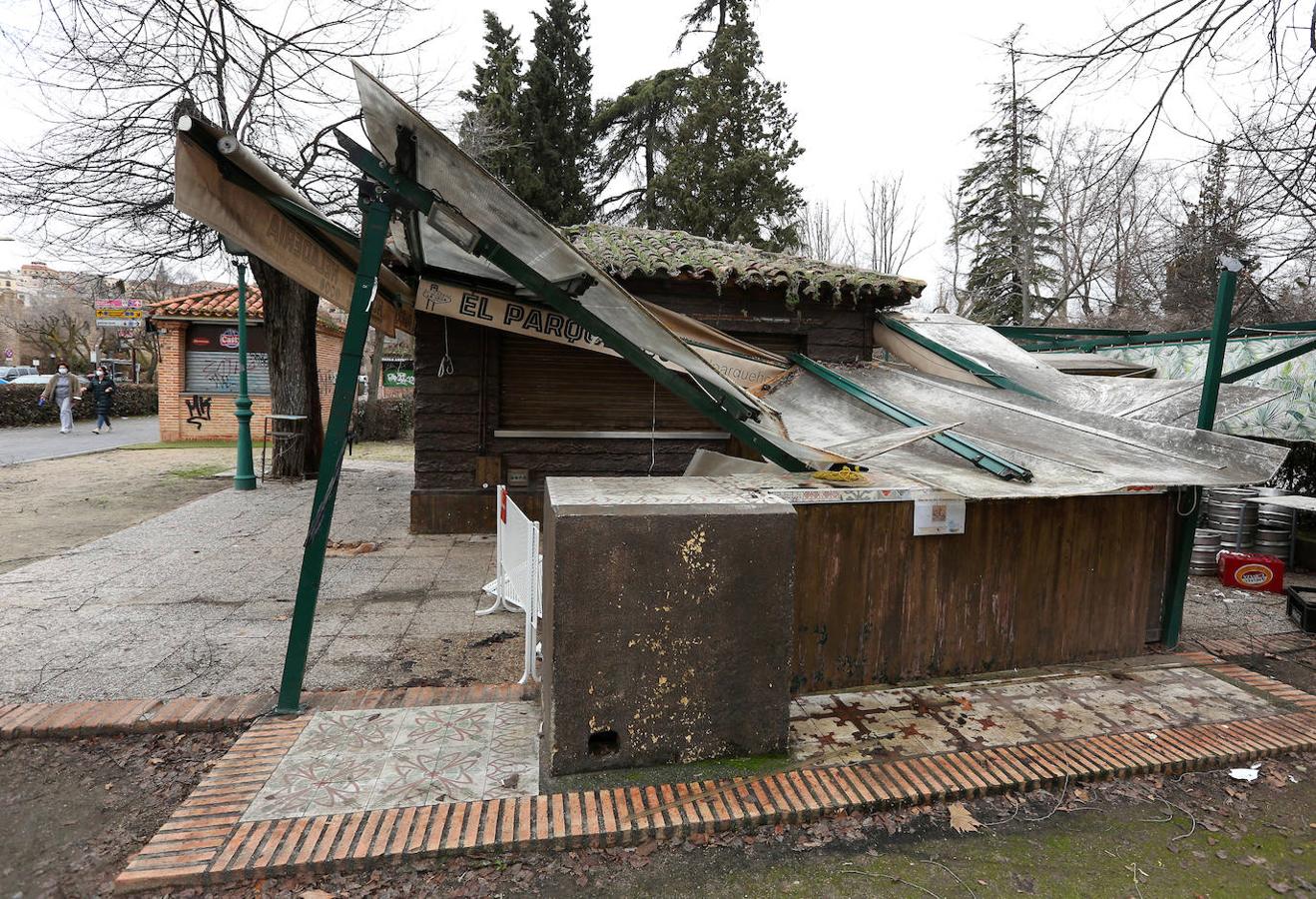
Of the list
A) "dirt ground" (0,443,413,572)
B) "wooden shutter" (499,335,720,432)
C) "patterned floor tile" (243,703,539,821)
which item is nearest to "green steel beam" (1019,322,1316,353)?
"wooden shutter" (499,335,720,432)

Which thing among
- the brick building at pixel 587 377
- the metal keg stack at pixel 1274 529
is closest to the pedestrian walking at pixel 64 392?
the brick building at pixel 587 377

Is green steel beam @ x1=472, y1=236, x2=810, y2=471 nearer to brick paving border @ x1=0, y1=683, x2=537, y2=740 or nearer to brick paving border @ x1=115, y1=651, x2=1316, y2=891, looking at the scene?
brick paving border @ x1=115, y1=651, x2=1316, y2=891

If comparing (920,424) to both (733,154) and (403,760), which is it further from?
(733,154)

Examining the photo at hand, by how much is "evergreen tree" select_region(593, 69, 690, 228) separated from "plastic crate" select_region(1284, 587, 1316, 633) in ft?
65.3

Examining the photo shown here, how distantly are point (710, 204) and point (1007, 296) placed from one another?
519 inches

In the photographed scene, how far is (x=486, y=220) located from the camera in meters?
3.57

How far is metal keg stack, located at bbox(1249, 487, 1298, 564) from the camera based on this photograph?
25.0ft

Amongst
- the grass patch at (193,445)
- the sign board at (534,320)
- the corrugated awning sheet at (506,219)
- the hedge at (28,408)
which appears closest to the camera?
the corrugated awning sheet at (506,219)

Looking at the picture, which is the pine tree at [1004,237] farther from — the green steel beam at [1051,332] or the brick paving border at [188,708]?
the brick paving border at [188,708]

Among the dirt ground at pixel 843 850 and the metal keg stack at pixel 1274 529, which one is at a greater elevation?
the metal keg stack at pixel 1274 529

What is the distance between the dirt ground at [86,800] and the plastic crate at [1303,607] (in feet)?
27.3

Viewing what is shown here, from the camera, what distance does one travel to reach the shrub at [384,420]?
20734mm

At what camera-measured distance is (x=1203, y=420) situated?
15.6ft

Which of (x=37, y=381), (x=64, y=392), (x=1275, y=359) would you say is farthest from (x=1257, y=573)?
(x=37, y=381)
